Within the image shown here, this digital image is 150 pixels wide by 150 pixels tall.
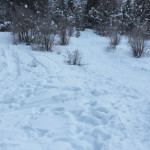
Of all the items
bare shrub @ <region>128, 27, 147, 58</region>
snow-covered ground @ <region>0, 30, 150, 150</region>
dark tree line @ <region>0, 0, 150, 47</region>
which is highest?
dark tree line @ <region>0, 0, 150, 47</region>

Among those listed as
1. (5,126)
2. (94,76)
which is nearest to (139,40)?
(94,76)

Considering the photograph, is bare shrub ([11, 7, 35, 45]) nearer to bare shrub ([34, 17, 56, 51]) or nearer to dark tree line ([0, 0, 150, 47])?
bare shrub ([34, 17, 56, 51])

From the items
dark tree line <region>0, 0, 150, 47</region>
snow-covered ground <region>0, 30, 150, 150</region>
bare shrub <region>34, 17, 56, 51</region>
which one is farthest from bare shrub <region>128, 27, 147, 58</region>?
dark tree line <region>0, 0, 150, 47</region>

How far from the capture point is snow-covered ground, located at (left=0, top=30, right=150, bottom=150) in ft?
8.98

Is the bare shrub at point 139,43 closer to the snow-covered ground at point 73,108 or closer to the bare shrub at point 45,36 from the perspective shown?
the snow-covered ground at point 73,108

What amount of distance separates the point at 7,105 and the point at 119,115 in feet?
9.16

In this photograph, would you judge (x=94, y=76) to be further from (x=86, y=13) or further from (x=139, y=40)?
(x=86, y=13)

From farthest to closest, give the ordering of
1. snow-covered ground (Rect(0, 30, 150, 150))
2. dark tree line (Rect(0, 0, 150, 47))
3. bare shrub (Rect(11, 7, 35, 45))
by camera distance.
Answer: dark tree line (Rect(0, 0, 150, 47)), bare shrub (Rect(11, 7, 35, 45)), snow-covered ground (Rect(0, 30, 150, 150))

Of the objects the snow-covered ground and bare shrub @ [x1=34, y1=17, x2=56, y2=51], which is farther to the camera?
bare shrub @ [x1=34, y1=17, x2=56, y2=51]

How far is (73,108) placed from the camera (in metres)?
3.74

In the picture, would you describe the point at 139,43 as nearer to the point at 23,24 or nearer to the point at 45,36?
the point at 45,36

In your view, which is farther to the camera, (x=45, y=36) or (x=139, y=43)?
(x=45, y=36)

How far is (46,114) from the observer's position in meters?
3.54

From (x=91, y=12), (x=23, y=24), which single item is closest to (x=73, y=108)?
(x=23, y=24)
